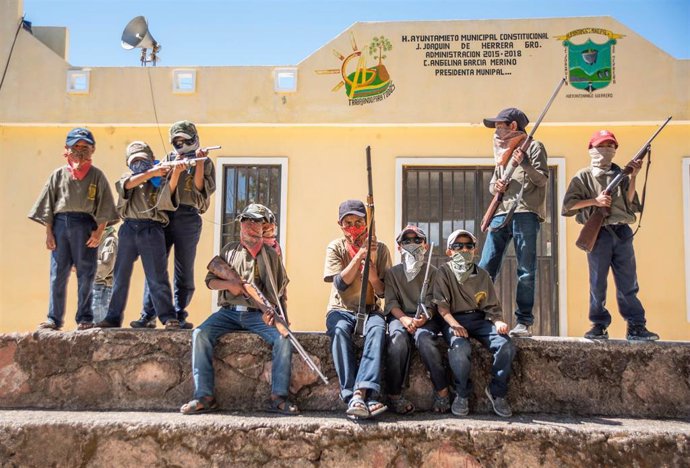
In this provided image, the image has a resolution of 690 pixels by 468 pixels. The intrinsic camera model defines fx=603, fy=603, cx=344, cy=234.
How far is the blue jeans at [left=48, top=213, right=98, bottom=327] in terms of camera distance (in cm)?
485

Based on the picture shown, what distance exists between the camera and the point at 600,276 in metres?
4.68

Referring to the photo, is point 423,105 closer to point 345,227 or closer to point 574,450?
point 345,227

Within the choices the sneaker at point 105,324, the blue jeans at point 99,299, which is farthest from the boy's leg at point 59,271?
the blue jeans at point 99,299

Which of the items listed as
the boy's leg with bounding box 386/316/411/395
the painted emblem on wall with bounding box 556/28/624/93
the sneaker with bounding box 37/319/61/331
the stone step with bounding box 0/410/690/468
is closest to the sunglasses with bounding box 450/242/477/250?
the boy's leg with bounding box 386/316/411/395

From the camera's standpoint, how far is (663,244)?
745 cm

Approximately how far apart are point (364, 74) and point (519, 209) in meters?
3.73

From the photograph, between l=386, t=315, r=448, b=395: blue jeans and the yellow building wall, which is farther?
the yellow building wall

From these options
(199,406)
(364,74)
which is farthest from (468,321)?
(364,74)

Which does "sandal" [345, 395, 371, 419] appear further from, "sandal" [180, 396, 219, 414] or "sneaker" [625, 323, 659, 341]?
"sneaker" [625, 323, 659, 341]

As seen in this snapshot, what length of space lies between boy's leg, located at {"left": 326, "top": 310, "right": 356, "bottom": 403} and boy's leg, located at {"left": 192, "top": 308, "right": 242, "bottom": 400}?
786 mm

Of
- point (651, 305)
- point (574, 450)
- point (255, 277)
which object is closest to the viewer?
point (574, 450)

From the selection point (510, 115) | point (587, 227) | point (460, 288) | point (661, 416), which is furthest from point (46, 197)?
point (661, 416)

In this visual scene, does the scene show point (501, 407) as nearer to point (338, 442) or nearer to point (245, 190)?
point (338, 442)

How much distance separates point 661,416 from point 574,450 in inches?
38.0
